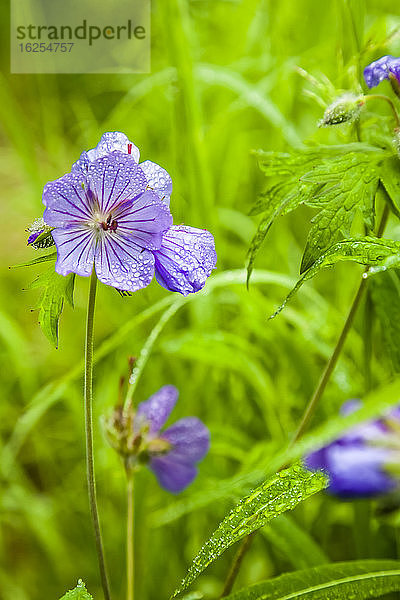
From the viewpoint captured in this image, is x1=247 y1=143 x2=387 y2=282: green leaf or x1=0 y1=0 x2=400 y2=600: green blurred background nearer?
x1=247 y1=143 x2=387 y2=282: green leaf

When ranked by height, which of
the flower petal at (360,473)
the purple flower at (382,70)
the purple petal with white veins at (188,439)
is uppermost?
the purple flower at (382,70)

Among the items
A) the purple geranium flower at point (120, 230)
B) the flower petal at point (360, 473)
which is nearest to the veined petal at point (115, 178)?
the purple geranium flower at point (120, 230)

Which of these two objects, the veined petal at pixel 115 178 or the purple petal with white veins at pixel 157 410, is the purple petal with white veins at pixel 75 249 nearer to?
the veined petal at pixel 115 178

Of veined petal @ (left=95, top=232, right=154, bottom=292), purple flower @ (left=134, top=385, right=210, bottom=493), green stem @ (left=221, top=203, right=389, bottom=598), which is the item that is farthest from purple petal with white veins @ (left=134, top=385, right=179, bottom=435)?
veined petal @ (left=95, top=232, right=154, bottom=292)

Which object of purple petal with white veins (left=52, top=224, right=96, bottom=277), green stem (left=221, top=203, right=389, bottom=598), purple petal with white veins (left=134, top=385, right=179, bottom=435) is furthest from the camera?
purple petal with white veins (left=134, top=385, right=179, bottom=435)

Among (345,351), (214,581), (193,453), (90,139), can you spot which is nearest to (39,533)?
(214,581)

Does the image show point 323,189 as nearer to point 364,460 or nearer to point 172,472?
point 364,460

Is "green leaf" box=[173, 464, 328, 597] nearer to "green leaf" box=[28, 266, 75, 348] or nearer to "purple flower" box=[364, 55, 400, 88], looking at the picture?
"green leaf" box=[28, 266, 75, 348]
